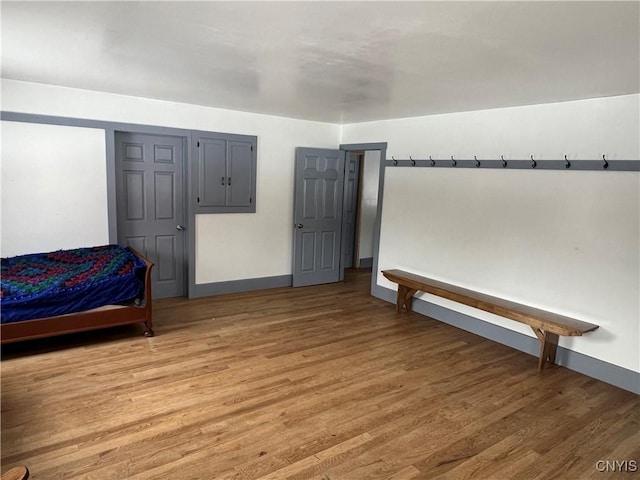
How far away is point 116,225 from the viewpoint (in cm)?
445

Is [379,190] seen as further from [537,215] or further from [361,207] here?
[537,215]

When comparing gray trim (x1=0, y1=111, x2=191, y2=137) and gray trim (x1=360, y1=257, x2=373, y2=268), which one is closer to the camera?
gray trim (x1=0, y1=111, x2=191, y2=137)

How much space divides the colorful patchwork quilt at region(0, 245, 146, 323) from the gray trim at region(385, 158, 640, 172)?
3168 millimetres

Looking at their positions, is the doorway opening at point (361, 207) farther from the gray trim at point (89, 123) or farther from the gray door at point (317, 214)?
the gray trim at point (89, 123)

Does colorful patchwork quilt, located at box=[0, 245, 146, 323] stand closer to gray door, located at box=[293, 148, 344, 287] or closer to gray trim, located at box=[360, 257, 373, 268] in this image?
gray door, located at box=[293, 148, 344, 287]

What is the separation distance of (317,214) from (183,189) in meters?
1.85

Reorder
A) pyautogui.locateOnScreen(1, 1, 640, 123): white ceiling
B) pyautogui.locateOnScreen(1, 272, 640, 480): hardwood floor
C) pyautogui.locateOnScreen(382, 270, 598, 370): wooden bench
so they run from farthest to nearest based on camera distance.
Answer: pyautogui.locateOnScreen(382, 270, 598, 370): wooden bench, pyautogui.locateOnScreen(1, 272, 640, 480): hardwood floor, pyautogui.locateOnScreen(1, 1, 640, 123): white ceiling

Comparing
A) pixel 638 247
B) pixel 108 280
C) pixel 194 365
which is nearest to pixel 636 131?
pixel 638 247

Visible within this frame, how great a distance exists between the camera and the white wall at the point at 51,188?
12.6 ft

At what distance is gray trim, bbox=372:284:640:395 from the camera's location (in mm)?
3229

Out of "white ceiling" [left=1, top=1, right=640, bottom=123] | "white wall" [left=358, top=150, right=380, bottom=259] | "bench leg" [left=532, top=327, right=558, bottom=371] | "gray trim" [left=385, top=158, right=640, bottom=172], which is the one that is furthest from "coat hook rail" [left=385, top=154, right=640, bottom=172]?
"white wall" [left=358, top=150, right=380, bottom=259]

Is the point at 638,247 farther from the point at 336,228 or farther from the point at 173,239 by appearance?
the point at 173,239

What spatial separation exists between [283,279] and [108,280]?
2.58m

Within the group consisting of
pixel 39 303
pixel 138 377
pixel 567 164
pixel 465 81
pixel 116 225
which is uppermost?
pixel 465 81
